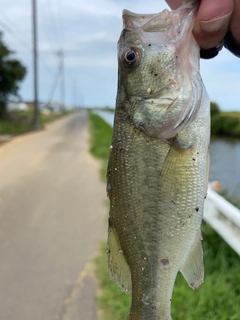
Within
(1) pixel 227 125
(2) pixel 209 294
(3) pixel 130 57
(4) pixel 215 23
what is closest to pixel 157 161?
(3) pixel 130 57

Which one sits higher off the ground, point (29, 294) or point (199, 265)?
point (199, 265)

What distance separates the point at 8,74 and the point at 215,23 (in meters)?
26.3

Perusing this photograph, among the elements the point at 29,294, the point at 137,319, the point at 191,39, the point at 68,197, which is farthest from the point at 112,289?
the point at 68,197

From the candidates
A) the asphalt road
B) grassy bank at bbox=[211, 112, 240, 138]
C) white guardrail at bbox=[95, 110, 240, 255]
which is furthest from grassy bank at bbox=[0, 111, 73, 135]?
white guardrail at bbox=[95, 110, 240, 255]

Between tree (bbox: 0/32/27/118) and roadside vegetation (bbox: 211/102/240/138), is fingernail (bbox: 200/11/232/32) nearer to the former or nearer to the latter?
roadside vegetation (bbox: 211/102/240/138)

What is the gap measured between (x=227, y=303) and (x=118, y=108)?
236 cm

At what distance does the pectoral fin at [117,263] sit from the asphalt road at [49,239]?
232 centimetres

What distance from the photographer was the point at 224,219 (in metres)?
4.24

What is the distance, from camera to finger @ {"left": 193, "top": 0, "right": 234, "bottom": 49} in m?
1.58

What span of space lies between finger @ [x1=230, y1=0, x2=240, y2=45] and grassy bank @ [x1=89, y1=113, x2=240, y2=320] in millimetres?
2342

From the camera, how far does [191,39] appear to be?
5.67 feet

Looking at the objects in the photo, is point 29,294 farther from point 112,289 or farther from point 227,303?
point 227,303

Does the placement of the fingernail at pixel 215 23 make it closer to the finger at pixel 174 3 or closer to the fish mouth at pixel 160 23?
the fish mouth at pixel 160 23

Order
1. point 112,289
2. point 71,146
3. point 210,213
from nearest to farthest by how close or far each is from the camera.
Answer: point 112,289 < point 210,213 < point 71,146
